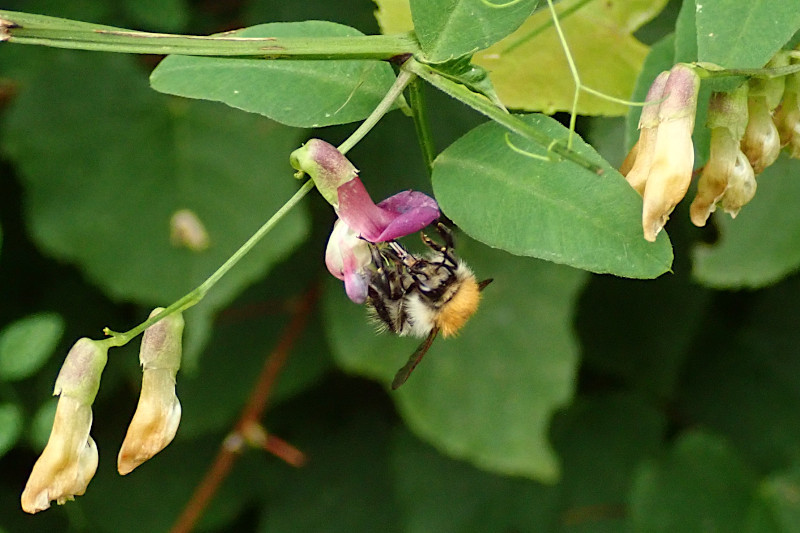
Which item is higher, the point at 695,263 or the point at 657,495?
the point at 695,263

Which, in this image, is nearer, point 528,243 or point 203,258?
point 528,243

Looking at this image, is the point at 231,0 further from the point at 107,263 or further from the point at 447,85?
the point at 447,85

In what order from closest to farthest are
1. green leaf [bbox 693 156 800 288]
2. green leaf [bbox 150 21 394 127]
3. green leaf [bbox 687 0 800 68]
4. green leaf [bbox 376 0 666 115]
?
green leaf [bbox 687 0 800 68], green leaf [bbox 150 21 394 127], green leaf [bbox 376 0 666 115], green leaf [bbox 693 156 800 288]

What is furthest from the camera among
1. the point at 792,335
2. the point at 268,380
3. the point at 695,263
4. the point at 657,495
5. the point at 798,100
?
the point at 792,335

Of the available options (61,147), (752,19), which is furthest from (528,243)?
(61,147)

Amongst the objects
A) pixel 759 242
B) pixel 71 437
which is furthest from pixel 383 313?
pixel 759 242

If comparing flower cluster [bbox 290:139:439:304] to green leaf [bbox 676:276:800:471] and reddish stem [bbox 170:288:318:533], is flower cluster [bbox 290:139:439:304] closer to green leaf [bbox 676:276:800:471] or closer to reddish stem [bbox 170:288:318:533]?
reddish stem [bbox 170:288:318:533]

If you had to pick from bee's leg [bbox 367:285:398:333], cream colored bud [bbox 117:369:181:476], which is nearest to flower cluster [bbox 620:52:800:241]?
bee's leg [bbox 367:285:398:333]
